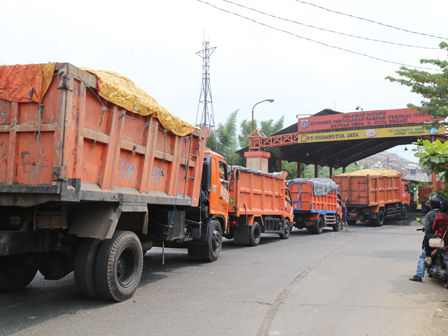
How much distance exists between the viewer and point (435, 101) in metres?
11.9

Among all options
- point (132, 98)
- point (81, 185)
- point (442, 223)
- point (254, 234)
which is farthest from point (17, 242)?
point (254, 234)

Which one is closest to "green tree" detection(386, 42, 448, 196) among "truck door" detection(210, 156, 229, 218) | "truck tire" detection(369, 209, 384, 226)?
"truck door" detection(210, 156, 229, 218)

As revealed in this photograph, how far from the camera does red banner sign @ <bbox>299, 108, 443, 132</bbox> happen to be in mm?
25188

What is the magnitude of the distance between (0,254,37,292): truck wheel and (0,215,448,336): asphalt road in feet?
0.46

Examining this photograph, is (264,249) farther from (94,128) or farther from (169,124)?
(94,128)

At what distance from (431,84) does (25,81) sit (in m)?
11.5

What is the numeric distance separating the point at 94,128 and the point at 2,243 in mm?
1698

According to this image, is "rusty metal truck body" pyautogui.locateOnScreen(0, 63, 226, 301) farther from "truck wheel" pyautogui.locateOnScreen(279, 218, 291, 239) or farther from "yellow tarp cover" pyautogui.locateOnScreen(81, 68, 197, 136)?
"truck wheel" pyautogui.locateOnScreen(279, 218, 291, 239)

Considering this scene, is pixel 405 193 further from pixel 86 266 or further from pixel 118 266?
pixel 86 266

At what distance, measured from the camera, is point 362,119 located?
87.6 feet

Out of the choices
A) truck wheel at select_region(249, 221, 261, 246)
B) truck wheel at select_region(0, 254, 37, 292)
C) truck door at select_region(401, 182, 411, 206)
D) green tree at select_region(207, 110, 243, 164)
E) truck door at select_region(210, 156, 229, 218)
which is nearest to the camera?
truck wheel at select_region(0, 254, 37, 292)

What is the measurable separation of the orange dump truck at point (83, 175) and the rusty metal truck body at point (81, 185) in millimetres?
13

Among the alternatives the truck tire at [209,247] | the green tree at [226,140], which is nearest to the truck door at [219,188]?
the truck tire at [209,247]

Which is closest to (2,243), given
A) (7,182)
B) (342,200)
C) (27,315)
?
(7,182)
